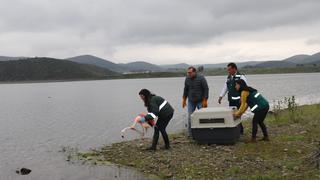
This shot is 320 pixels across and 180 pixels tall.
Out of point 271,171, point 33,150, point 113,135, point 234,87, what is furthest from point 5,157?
point 271,171

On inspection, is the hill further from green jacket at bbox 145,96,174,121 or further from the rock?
green jacket at bbox 145,96,174,121

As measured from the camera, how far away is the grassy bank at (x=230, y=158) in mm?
9977

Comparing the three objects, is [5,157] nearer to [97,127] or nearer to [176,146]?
[176,146]

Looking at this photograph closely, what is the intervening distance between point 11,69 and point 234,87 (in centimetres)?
18718

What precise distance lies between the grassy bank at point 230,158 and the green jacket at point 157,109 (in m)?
1.17

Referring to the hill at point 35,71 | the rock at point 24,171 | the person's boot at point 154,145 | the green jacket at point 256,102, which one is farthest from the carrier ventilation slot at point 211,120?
the hill at point 35,71

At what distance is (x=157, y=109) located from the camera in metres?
12.4

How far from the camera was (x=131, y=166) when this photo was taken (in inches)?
481

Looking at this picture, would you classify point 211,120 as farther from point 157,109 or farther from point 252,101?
point 157,109

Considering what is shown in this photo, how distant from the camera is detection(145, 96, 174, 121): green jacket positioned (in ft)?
40.3

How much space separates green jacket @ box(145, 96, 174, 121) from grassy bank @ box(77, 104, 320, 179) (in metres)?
1.17

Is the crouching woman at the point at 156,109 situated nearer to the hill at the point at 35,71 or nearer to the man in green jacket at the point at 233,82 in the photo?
the man in green jacket at the point at 233,82

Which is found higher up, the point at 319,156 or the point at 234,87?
the point at 234,87

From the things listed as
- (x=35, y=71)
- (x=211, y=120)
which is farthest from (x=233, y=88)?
(x=35, y=71)
